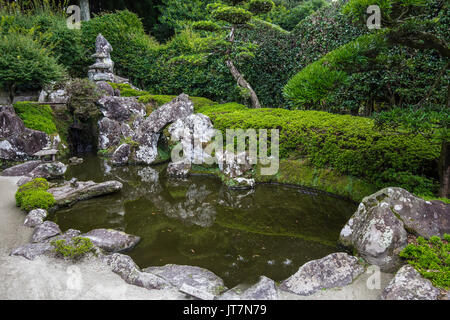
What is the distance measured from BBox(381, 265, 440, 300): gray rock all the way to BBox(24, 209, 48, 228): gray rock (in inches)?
201

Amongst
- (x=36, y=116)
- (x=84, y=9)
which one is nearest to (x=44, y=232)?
(x=36, y=116)

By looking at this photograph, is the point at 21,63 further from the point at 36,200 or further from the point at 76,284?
the point at 76,284

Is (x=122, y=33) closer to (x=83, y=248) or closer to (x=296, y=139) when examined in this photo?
(x=296, y=139)

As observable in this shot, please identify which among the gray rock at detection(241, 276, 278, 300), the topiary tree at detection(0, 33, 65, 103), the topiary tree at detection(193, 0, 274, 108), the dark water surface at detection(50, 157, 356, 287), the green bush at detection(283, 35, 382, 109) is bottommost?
the dark water surface at detection(50, 157, 356, 287)

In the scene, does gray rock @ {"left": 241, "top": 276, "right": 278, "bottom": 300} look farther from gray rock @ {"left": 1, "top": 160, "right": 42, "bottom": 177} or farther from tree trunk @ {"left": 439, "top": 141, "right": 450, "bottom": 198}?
gray rock @ {"left": 1, "top": 160, "right": 42, "bottom": 177}

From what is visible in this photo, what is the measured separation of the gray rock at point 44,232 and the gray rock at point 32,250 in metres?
0.24

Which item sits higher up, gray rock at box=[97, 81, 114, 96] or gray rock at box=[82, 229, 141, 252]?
gray rock at box=[97, 81, 114, 96]

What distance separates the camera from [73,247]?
3410 mm

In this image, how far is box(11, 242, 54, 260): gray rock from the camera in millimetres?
3410

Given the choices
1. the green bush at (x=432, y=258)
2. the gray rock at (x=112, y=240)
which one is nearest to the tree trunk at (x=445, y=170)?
the green bush at (x=432, y=258)

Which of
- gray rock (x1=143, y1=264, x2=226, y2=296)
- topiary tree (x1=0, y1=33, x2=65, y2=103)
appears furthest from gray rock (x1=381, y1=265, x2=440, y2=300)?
topiary tree (x1=0, y1=33, x2=65, y2=103)

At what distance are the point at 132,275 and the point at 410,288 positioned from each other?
2913 millimetres

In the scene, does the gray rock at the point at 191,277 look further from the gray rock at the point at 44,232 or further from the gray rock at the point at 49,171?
the gray rock at the point at 49,171

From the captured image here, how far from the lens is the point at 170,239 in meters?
4.16
